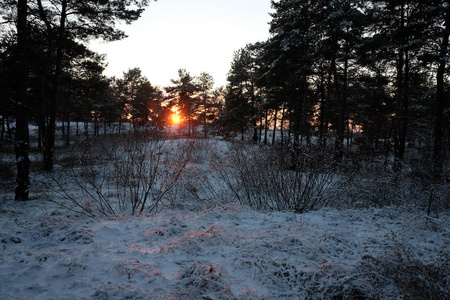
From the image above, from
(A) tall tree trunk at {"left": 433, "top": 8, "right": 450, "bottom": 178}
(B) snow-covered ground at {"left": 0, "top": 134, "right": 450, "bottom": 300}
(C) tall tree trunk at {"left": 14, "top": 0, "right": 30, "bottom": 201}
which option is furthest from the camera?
(A) tall tree trunk at {"left": 433, "top": 8, "right": 450, "bottom": 178}

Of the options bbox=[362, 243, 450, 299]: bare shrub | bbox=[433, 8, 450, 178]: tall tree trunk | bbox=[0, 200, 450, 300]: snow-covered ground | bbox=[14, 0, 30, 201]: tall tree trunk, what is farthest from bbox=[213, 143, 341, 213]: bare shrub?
bbox=[433, 8, 450, 178]: tall tree trunk

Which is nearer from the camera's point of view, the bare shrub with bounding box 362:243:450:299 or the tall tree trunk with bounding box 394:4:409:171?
the bare shrub with bounding box 362:243:450:299

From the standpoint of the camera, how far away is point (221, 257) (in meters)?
3.10

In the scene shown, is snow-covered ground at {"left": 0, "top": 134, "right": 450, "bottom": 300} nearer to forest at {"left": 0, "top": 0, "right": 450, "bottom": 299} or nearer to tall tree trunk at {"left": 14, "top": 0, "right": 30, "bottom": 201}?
forest at {"left": 0, "top": 0, "right": 450, "bottom": 299}

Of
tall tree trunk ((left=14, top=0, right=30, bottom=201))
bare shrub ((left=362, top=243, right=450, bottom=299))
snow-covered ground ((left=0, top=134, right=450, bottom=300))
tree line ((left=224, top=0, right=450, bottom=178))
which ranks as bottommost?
snow-covered ground ((left=0, top=134, right=450, bottom=300))

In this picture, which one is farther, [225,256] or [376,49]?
[376,49]

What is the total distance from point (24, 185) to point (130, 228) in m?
4.13

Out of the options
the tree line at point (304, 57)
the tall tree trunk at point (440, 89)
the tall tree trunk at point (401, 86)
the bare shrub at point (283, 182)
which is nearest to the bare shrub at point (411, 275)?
the bare shrub at point (283, 182)

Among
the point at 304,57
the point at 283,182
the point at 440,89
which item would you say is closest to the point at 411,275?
the point at 283,182

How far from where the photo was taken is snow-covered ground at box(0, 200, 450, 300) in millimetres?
2359

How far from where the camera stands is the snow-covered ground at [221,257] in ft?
7.74

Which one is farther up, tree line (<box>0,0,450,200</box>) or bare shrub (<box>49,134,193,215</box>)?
tree line (<box>0,0,450,200</box>)

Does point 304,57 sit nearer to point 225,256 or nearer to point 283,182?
point 283,182

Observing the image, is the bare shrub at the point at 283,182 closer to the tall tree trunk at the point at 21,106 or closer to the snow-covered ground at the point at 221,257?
the snow-covered ground at the point at 221,257
